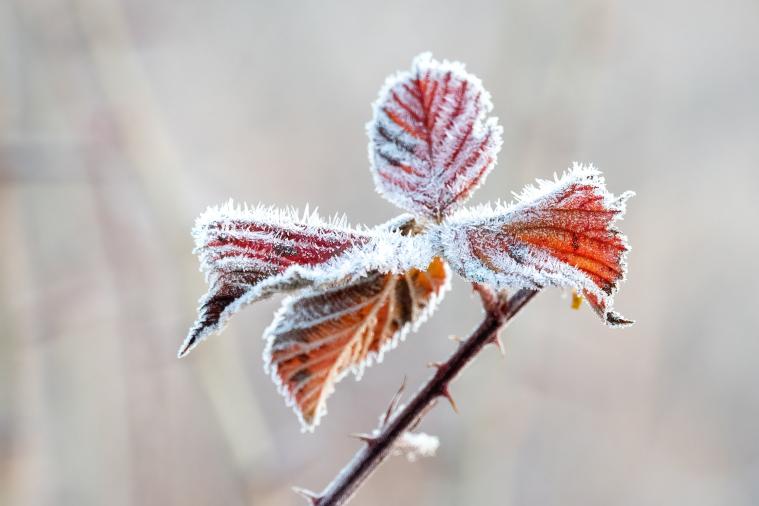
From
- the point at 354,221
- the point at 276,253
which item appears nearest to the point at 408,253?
the point at 276,253

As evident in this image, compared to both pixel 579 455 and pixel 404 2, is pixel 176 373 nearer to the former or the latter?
pixel 579 455

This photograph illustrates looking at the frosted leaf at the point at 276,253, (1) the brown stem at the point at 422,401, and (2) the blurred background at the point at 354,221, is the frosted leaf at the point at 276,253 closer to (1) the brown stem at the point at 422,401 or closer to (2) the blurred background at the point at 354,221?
(1) the brown stem at the point at 422,401

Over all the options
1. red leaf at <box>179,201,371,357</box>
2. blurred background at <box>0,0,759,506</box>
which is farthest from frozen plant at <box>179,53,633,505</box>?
blurred background at <box>0,0,759,506</box>

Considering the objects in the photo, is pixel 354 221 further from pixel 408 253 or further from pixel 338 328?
→ pixel 408 253

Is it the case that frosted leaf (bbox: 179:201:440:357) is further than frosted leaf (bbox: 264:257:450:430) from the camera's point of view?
No

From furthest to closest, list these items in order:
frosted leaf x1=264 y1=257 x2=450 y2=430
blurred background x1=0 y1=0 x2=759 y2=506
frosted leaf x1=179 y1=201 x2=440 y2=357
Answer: blurred background x1=0 y1=0 x2=759 y2=506 → frosted leaf x1=264 y1=257 x2=450 y2=430 → frosted leaf x1=179 y1=201 x2=440 y2=357

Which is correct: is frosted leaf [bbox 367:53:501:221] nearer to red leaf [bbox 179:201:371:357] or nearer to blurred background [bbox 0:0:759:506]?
red leaf [bbox 179:201:371:357]

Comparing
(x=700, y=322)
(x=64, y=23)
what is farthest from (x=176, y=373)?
(x=700, y=322)
